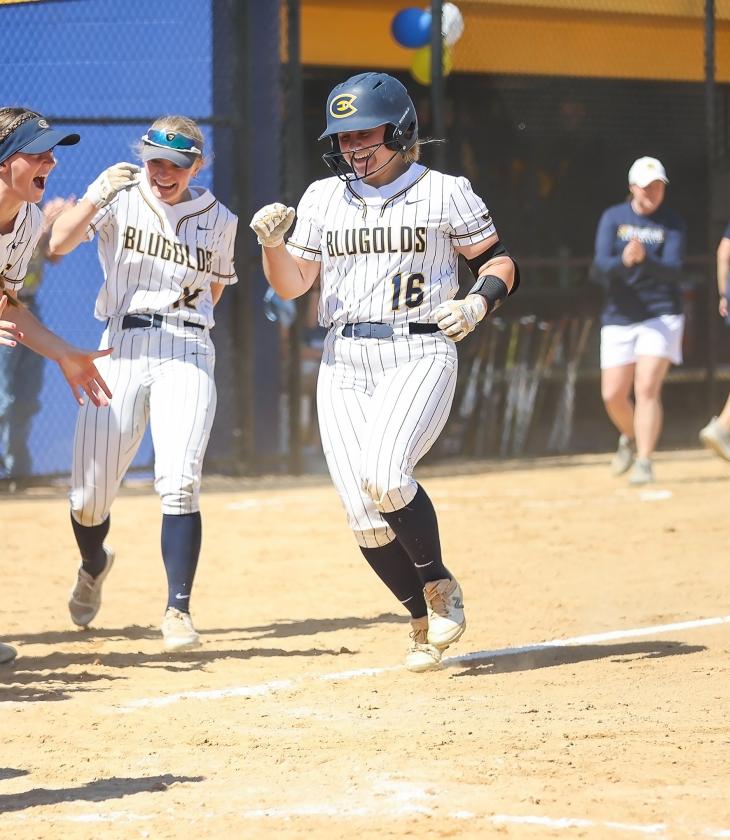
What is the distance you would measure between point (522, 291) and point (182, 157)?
8265 mm

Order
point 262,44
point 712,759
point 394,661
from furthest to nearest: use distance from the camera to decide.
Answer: point 262,44
point 394,661
point 712,759

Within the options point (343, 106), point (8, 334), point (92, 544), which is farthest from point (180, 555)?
point (343, 106)

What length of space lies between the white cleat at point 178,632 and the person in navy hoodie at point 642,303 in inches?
211

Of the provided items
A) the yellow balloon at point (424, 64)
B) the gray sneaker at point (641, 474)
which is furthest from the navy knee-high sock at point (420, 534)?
the yellow balloon at point (424, 64)

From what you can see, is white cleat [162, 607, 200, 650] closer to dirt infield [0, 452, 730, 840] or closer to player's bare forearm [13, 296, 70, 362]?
dirt infield [0, 452, 730, 840]

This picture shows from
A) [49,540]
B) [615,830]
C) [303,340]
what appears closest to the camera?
[615,830]

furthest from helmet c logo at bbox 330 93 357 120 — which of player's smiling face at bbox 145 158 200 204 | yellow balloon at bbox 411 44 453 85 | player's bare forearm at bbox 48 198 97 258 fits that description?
yellow balloon at bbox 411 44 453 85

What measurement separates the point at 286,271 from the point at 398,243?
44 cm

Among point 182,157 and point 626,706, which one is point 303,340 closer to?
point 182,157

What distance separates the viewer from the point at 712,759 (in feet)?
14.4

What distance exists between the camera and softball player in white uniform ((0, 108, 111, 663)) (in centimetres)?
543

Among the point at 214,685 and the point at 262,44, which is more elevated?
the point at 262,44

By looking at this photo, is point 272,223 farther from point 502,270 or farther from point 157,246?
point 157,246

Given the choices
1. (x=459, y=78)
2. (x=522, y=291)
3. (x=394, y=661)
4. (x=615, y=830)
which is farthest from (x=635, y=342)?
(x=615, y=830)
